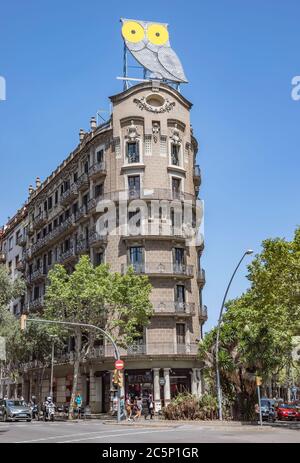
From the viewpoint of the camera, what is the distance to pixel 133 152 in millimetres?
51750

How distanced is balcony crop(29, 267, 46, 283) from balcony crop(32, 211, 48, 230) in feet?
16.3

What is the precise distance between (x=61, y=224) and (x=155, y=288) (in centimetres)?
1636

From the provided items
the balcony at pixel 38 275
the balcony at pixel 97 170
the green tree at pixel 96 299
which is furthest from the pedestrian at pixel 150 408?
the balcony at pixel 38 275

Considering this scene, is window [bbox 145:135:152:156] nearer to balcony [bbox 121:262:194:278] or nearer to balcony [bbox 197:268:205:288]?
balcony [bbox 121:262:194:278]

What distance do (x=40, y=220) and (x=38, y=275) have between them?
6.11 m

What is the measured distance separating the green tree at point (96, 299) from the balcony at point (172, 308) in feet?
11.1

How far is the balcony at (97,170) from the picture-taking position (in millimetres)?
52312

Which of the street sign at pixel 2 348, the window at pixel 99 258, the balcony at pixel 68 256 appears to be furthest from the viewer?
the balcony at pixel 68 256

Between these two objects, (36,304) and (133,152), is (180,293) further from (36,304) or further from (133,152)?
(36,304)

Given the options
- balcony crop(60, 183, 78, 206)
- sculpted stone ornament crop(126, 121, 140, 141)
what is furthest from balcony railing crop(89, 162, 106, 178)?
balcony crop(60, 183, 78, 206)

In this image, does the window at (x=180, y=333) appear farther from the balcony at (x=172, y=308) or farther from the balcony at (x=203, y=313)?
the balcony at (x=203, y=313)

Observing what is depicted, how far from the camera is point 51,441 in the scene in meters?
20.4

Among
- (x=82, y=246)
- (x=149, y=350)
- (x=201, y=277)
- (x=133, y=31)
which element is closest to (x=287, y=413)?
(x=149, y=350)

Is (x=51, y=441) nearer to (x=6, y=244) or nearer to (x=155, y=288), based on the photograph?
(x=155, y=288)
